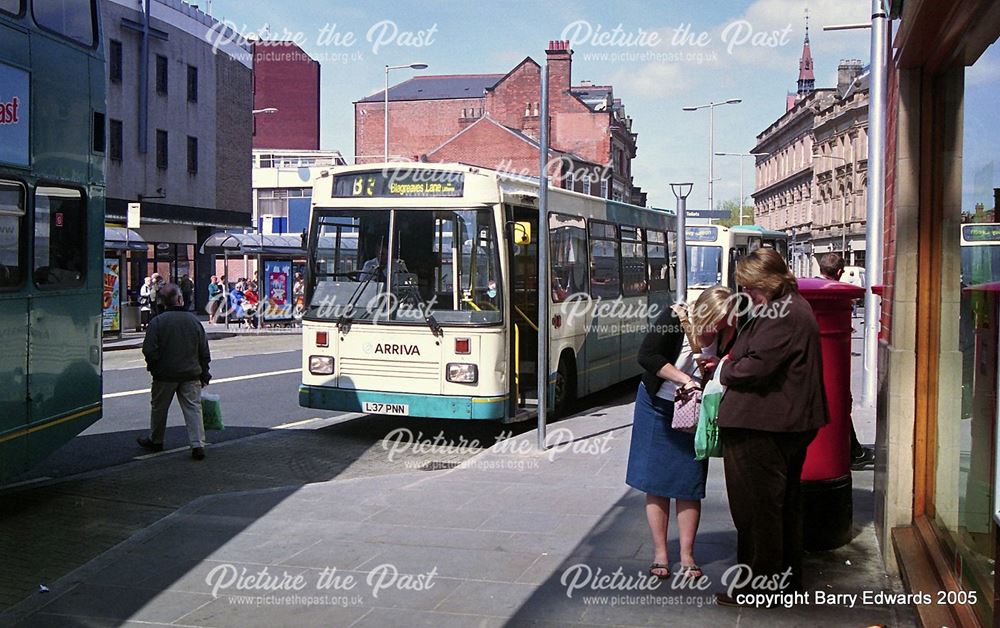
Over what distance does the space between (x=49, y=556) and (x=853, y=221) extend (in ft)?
223

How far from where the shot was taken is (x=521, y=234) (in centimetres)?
1183

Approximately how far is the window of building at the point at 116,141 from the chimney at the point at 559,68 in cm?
4058

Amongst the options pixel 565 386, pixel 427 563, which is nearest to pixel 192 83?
pixel 565 386

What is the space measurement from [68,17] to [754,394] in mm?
6293

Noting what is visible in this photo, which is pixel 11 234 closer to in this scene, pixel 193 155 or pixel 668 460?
pixel 668 460

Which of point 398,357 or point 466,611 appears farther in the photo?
point 398,357

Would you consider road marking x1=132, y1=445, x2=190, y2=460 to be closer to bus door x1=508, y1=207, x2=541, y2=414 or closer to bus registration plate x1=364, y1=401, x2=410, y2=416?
bus registration plate x1=364, y1=401, x2=410, y2=416

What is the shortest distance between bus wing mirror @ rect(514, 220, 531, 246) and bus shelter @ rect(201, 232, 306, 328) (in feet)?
75.3

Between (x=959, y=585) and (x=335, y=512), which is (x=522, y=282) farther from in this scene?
(x=959, y=585)

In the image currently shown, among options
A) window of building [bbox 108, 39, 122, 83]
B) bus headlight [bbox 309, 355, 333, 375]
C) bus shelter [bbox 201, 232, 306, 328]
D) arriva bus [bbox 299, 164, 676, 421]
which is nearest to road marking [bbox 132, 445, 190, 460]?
arriva bus [bbox 299, 164, 676, 421]

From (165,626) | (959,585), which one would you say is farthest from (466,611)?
(959,585)

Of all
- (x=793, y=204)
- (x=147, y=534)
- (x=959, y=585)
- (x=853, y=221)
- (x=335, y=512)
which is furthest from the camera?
(x=793, y=204)

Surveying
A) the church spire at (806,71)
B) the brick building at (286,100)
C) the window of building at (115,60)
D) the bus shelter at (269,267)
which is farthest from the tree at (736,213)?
the bus shelter at (269,267)

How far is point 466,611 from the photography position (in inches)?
215
